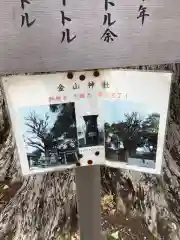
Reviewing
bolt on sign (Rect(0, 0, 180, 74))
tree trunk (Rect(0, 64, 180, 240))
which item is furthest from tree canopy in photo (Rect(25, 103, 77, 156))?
tree trunk (Rect(0, 64, 180, 240))

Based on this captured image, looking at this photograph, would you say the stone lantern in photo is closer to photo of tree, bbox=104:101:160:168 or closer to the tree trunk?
photo of tree, bbox=104:101:160:168

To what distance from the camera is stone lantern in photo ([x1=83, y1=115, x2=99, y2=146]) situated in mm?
673

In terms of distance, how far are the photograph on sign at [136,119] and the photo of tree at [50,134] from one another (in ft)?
0.21

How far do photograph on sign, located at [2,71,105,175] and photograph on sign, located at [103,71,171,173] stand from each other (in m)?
0.02

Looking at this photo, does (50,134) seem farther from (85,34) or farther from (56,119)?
(85,34)

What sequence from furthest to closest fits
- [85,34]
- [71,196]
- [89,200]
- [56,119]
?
[71,196] → [89,200] → [56,119] → [85,34]

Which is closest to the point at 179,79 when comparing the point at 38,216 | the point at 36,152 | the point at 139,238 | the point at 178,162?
the point at 178,162

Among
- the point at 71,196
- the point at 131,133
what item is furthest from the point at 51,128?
the point at 71,196

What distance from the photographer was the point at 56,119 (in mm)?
665

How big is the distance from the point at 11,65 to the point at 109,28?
0.15m

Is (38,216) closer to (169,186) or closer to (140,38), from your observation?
(169,186)

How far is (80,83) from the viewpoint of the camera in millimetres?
637

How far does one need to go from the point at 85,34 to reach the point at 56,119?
6.8 inches

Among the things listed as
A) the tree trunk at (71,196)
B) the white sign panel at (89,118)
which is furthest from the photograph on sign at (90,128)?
the tree trunk at (71,196)
